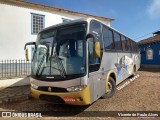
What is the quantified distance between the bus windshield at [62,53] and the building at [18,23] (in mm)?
9884

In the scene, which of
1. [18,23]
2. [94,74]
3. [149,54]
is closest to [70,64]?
[94,74]

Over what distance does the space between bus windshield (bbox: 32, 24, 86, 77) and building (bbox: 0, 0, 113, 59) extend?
32.4 feet

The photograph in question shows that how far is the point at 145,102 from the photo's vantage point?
23.4 ft

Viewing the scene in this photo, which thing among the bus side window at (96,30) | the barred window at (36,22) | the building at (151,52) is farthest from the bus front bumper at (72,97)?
the building at (151,52)

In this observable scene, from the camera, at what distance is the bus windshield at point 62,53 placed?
230 inches

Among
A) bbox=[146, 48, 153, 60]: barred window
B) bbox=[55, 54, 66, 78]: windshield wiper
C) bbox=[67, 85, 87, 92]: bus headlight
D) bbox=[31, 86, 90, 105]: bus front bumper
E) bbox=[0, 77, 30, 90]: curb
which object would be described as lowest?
bbox=[0, 77, 30, 90]: curb

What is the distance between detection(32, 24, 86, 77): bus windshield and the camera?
585 cm

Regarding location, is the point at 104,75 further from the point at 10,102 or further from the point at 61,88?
the point at 10,102

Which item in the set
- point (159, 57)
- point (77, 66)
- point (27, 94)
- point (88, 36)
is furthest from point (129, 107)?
point (159, 57)

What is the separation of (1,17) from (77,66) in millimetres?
11894

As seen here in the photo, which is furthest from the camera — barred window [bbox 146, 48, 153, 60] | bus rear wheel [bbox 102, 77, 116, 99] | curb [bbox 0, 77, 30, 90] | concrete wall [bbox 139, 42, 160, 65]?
barred window [bbox 146, 48, 153, 60]

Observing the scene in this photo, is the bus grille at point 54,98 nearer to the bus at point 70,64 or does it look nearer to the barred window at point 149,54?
the bus at point 70,64

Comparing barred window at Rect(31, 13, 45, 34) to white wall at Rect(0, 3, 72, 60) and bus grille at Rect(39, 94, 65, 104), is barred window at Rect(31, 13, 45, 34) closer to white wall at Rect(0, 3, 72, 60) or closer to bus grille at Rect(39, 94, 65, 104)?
white wall at Rect(0, 3, 72, 60)

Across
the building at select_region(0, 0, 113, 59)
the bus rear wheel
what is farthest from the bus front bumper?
the building at select_region(0, 0, 113, 59)
